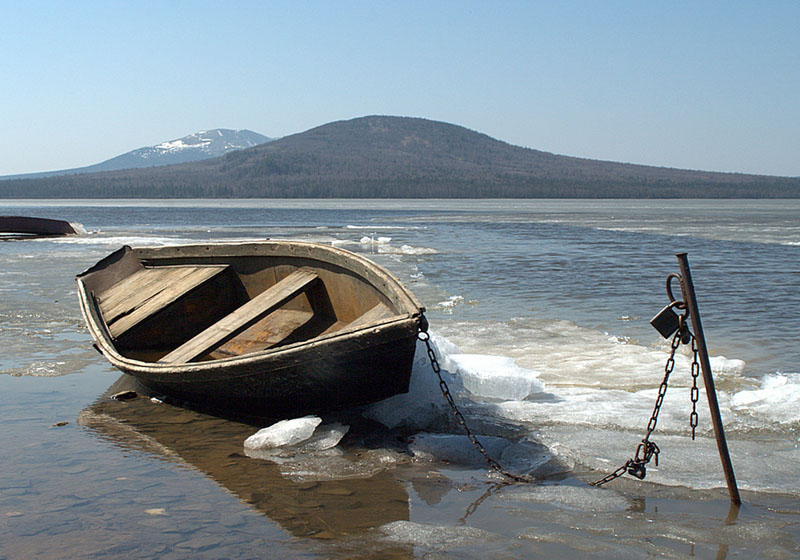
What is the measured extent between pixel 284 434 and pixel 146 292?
383 cm

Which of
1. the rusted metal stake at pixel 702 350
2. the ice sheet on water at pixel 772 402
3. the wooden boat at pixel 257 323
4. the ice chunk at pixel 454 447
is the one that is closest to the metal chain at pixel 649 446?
the rusted metal stake at pixel 702 350

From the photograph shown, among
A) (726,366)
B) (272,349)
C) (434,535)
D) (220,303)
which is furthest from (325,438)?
(726,366)

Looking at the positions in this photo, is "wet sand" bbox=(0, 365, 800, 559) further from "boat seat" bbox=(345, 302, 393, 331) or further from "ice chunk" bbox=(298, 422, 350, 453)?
"boat seat" bbox=(345, 302, 393, 331)

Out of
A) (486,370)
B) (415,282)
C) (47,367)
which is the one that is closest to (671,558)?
(486,370)

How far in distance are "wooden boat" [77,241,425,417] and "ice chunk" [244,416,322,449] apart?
0.55ft

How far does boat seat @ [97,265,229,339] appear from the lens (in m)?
7.91

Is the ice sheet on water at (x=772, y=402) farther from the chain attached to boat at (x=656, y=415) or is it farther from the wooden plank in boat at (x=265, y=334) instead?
the wooden plank in boat at (x=265, y=334)

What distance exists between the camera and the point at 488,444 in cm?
532

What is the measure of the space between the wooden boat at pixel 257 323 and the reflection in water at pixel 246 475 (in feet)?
0.80

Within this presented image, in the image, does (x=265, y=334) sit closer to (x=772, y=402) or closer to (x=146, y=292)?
(x=146, y=292)

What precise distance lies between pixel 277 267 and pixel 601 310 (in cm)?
583

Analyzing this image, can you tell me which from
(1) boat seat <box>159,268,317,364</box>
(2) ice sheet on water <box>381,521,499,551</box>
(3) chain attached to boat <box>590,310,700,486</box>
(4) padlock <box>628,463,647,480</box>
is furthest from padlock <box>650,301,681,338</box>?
(1) boat seat <box>159,268,317,364</box>

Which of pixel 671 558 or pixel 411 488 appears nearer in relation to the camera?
pixel 671 558

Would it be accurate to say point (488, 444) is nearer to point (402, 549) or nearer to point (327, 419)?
point (327, 419)
